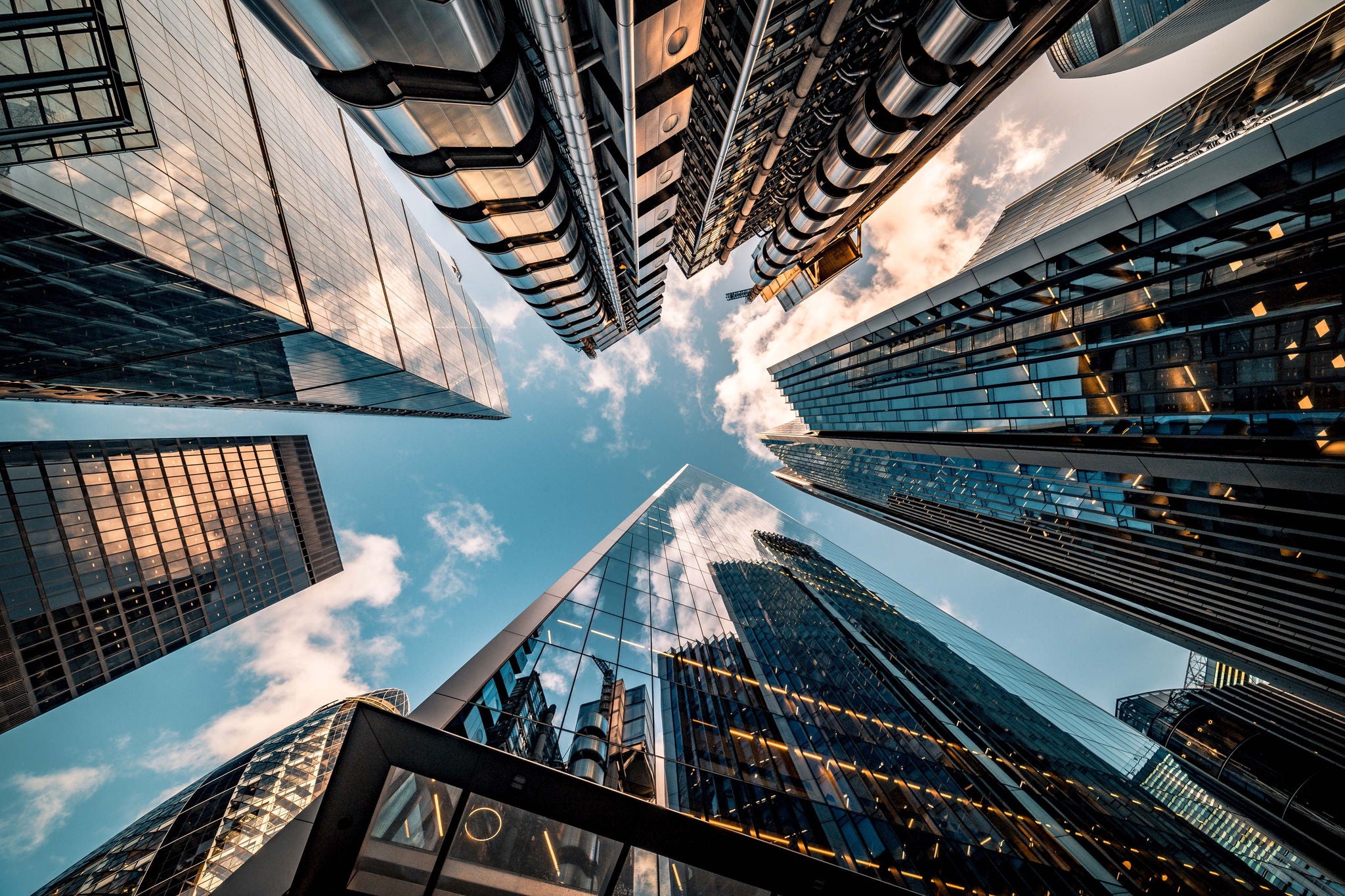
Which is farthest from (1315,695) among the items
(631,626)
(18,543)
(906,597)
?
(18,543)

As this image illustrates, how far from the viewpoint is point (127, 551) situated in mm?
50219

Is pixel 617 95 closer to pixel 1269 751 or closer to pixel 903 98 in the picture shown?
pixel 903 98

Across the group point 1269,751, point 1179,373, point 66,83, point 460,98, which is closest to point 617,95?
point 460,98

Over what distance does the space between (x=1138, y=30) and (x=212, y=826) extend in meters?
107

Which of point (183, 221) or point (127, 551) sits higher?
point (183, 221)

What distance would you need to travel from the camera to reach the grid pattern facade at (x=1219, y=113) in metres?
13.4

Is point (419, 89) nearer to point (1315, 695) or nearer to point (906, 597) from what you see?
point (906, 597)

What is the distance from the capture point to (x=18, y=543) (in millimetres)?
40844

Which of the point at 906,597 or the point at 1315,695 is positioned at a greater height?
the point at 906,597

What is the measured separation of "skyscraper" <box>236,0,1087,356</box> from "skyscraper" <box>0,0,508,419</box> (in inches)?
330

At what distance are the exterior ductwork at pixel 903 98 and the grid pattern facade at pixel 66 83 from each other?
2383 cm

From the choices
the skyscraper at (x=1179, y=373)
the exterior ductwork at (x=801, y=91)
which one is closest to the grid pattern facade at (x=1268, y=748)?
the skyscraper at (x=1179, y=373)

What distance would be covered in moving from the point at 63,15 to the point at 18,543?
199 ft

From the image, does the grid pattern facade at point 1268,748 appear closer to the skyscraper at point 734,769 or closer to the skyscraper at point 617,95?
the skyscraper at point 734,769
